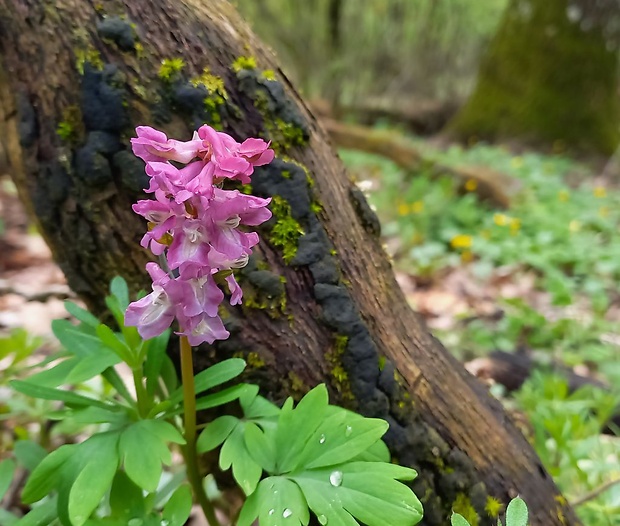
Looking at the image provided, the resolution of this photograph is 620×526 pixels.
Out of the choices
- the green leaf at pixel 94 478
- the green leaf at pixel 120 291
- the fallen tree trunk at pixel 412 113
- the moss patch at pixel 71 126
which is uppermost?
the moss patch at pixel 71 126

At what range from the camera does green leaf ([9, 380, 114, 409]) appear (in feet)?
3.47

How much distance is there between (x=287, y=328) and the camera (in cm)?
129

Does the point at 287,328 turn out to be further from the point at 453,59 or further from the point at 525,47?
the point at 453,59

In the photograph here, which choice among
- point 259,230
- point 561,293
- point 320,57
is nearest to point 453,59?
point 320,57

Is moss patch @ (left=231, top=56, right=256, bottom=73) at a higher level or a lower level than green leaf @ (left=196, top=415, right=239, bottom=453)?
higher

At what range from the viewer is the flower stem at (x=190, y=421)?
1.05 m

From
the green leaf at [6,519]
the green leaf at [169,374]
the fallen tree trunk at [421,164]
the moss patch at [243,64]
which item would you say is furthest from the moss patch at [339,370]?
the fallen tree trunk at [421,164]

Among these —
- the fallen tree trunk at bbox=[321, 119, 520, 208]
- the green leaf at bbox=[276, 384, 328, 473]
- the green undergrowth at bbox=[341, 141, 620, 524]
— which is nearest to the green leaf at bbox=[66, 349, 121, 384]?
the green leaf at bbox=[276, 384, 328, 473]

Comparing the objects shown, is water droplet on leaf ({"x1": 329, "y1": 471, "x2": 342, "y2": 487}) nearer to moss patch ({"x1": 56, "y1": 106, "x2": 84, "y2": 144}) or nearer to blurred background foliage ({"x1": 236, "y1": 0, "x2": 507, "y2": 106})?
moss patch ({"x1": 56, "y1": 106, "x2": 84, "y2": 144})

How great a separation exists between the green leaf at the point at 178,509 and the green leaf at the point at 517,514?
1.99 feet

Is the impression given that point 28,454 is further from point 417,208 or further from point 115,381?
point 417,208

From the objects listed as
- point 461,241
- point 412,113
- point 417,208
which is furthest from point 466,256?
point 412,113

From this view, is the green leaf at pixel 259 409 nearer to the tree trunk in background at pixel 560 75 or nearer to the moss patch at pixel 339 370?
the moss patch at pixel 339 370

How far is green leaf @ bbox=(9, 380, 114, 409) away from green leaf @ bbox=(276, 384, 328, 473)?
38 cm
